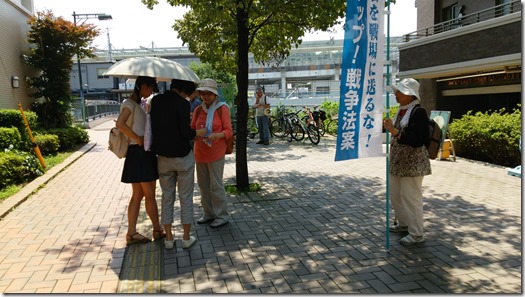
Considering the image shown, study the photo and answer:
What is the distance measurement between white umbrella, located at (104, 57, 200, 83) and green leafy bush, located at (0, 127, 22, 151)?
19.0 ft

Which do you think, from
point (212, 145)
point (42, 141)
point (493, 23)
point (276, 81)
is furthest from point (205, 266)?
point (276, 81)

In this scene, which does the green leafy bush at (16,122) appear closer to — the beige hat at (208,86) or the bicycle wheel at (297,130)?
the beige hat at (208,86)

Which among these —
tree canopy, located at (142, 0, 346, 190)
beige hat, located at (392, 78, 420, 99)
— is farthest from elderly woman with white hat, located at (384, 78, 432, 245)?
tree canopy, located at (142, 0, 346, 190)

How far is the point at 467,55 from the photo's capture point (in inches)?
524

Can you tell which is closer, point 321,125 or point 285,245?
point 285,245

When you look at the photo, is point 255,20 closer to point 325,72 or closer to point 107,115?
point 107,115

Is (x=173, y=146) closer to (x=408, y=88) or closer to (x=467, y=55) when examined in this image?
(x=408, y=88)

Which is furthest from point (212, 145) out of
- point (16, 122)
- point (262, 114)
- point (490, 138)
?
point (262, 114)

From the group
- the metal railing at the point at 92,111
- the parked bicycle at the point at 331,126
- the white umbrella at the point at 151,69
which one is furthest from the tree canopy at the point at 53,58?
the white umbrella at the point at 151,69

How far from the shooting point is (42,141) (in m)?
11.2

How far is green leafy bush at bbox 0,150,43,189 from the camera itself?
736 cm

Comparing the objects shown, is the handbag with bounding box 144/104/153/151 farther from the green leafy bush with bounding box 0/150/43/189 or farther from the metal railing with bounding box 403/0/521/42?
the metal railing with bounding box 403/0/521/42

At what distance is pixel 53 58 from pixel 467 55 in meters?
13.3

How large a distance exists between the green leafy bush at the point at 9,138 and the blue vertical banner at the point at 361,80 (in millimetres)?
7569
